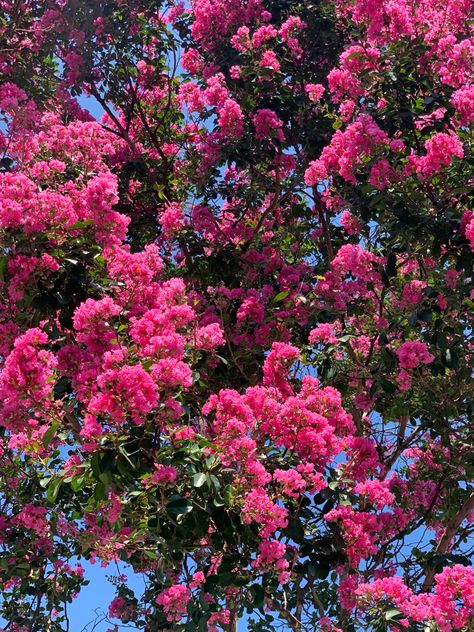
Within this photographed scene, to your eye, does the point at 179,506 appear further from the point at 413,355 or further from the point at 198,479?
the point at 413,355

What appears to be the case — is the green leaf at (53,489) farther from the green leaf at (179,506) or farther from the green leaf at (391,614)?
the green leaf at (391,614)

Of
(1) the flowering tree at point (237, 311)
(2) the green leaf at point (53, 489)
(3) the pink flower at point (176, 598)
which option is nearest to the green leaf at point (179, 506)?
(1) the flowering tree at point (237, 311)

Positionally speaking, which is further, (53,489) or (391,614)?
(391,614)

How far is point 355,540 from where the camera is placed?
4145 millimetres

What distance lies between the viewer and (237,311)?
5492 millimetres

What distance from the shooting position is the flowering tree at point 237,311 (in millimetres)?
3564

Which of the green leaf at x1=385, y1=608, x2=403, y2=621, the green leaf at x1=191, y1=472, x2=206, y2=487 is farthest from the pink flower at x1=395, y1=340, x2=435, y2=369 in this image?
the green leaf at x1=191, y1=472, x2=206, y2=487

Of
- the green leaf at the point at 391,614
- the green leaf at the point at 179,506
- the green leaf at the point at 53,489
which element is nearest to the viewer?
the green leaf at the point at 179,506

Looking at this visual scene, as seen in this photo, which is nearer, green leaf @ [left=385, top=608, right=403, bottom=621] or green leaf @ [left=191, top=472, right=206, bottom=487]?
green leaf @ [left=191, top=472, right=206, bottom=487]

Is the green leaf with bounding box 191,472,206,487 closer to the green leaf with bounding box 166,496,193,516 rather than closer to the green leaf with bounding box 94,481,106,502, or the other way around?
the green leaf with bounding box 166,496,193,516

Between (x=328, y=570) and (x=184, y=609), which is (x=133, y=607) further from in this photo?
(x=328, y=570)

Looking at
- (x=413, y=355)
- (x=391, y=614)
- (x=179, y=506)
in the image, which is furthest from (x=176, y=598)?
(x=413, y=355)

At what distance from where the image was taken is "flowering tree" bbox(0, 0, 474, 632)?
3.56 m

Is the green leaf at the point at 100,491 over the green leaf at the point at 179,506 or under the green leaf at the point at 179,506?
over
